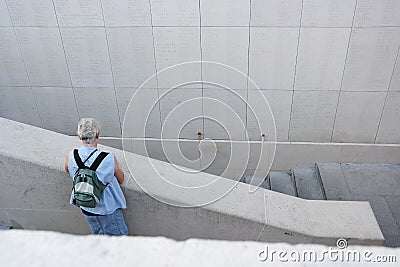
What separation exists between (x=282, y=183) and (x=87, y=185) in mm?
3256

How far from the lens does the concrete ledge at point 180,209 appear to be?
9.02ft

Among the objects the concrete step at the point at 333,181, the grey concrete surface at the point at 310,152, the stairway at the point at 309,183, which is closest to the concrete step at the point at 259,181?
the stairway at the point at 309,183

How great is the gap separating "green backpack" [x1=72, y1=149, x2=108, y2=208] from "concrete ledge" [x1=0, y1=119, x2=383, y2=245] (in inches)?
12.9

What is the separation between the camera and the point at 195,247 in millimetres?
911

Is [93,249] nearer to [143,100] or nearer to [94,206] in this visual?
[94,206]

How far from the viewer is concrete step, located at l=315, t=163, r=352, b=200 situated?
452 centimetres

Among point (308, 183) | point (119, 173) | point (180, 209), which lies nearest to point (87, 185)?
point (119, 173)

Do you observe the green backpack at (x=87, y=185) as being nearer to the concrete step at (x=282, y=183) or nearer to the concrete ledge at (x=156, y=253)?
the concrete ledge at (x=156, y=253)

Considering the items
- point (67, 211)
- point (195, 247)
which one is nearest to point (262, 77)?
point (67, 211)

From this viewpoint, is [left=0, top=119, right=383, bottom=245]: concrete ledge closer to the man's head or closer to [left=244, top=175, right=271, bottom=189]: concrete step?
the man's head

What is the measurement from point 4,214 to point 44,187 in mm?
574

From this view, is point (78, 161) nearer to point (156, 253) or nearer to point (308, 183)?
point (156, 253)

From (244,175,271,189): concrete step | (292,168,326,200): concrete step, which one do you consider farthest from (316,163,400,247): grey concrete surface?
(244,175,271,189): concrete step

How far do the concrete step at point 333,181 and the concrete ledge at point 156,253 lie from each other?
383 cm
